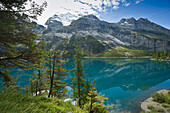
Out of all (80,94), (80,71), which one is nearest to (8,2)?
(80,71)

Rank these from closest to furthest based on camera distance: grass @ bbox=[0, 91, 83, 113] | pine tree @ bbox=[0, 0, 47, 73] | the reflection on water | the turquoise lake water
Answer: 1. grass @ bbox=[0, 91, 83, 113]
2. pine tree @ bbox=[0, 0, 47, 73]
3. the turquoise lake water
4. the reflection on water

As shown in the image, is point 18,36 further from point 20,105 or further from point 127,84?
point 127,84

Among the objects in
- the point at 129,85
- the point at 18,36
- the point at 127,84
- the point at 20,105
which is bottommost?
the point at 127,84

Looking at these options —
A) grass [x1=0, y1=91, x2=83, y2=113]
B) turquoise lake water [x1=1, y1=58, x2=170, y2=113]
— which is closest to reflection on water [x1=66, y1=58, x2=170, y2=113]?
turquoise lake water [x1=1, y1=58, x2=170, y2=113]

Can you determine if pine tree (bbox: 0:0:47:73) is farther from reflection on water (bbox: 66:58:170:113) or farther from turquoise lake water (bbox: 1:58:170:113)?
reflection on water (bbox: 66:58:170:113)

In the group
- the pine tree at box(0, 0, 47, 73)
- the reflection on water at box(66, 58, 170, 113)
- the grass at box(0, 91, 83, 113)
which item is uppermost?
the pine tree at box(0, 0, 47, 73)

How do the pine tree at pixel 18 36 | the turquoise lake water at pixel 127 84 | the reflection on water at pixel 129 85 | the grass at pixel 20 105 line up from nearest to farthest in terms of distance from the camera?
the grass at pixel 20 105 < the pine tree at pixel 18 36 < the turquoise lake water at pixel 127 84 < the reflection on water at pixel 129 85

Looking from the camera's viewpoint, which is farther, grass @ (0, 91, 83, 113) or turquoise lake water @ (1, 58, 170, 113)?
turquoise lake water @ (1, 58, 170, 113)

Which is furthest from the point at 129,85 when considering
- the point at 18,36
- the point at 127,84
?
the point at 18,36

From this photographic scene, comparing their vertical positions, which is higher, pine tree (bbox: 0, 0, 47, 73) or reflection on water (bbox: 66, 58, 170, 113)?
pine tree (bbox: 0, 0, 47, 73)

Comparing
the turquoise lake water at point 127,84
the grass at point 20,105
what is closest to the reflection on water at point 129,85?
the turquoise lake water at point 127,84

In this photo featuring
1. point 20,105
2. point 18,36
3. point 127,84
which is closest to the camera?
point 20,105

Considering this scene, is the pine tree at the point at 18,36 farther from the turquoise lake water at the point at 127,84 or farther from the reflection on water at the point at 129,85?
the reflection on water at the point at 129,85

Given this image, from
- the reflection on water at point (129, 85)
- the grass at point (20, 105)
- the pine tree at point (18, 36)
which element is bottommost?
the reflection on water at point (129, 85)
